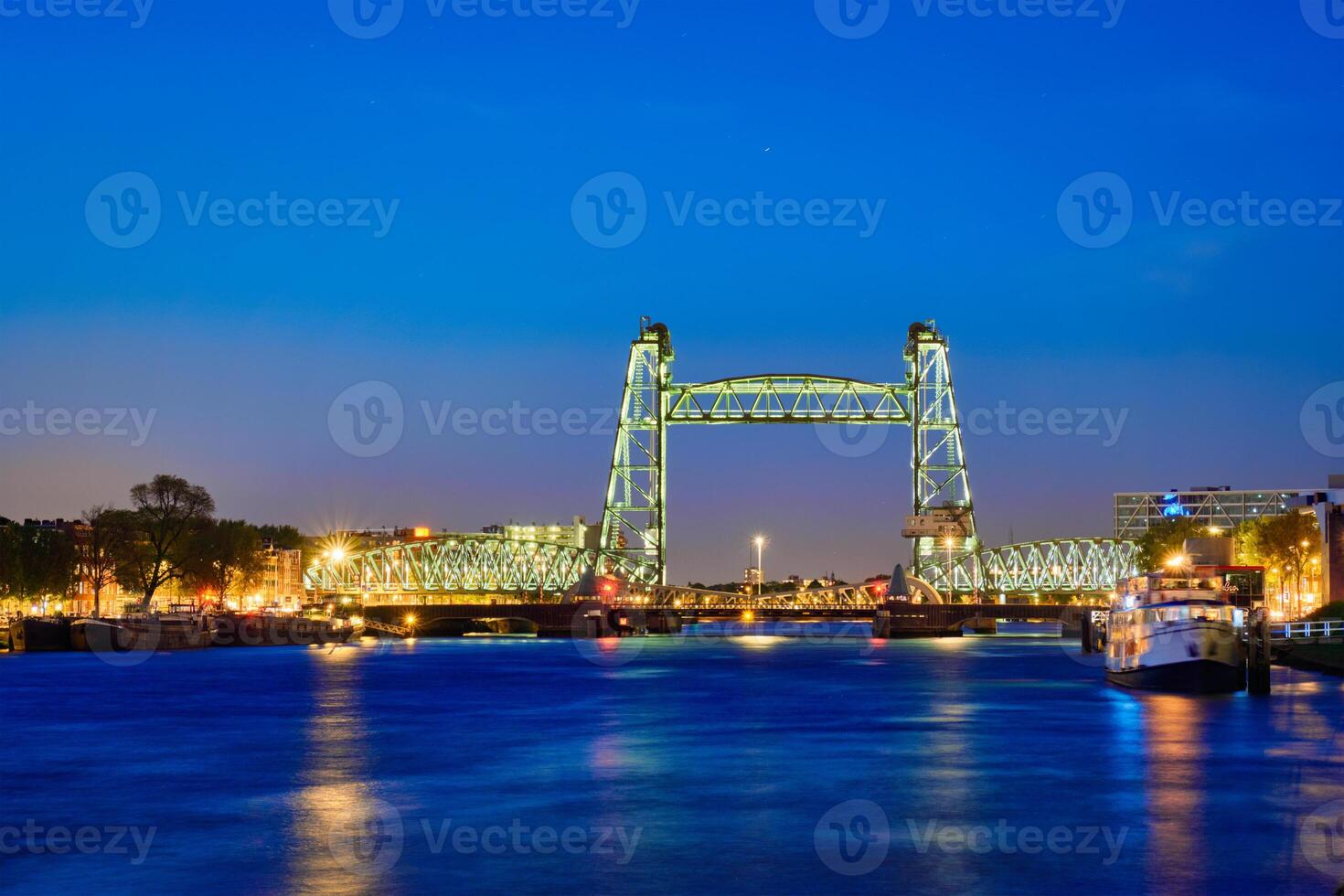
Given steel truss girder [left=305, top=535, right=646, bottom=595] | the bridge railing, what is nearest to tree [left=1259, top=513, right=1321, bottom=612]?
the bridge railing

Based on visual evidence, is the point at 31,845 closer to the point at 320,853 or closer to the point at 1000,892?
the point at 320,853

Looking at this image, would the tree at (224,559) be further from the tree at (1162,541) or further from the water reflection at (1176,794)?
the water reflection at (1176,794)

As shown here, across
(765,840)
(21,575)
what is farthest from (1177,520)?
(765,840)

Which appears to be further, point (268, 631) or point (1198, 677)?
point (268, 631)

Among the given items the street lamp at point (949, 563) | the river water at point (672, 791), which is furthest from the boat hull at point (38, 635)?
the street lamp at point (949, 563)

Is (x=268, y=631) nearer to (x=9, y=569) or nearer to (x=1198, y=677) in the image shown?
(x=9, y=569)

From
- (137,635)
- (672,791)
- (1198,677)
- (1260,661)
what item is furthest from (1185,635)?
(137,635)

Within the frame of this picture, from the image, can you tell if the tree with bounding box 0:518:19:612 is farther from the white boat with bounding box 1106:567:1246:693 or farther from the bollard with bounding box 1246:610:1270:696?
the bollard with bounding box 1246:610:1270:696
